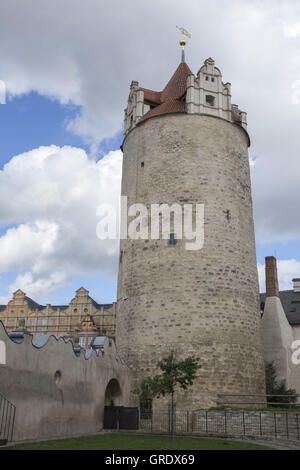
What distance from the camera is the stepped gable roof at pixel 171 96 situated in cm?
2327

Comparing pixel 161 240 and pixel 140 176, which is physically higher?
pixel 140 176

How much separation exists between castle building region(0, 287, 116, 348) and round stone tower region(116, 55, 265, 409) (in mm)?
13689

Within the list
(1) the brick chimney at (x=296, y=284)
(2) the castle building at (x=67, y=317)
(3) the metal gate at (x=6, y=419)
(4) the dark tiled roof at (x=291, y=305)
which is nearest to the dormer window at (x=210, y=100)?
(4) the dark tiled roof at (x=291, y=305)

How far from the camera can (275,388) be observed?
2316 cm

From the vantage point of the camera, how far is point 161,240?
20859mm

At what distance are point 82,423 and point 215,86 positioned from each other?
17022 millimetres

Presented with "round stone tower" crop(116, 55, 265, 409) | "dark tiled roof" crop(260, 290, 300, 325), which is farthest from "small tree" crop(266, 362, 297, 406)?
"dark tiled roof" crop(260, 290, 300, 325)

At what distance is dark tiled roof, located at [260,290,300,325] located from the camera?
28.5m

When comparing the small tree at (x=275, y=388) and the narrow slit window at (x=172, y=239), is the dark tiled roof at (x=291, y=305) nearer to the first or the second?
the small tree at (x=275, y=388)

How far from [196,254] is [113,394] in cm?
669

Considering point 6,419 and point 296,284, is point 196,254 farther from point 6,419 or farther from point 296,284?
point 296,284

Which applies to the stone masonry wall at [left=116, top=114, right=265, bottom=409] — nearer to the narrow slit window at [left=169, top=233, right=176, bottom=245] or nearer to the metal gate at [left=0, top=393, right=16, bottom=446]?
the narrow slit window at [left=169, top=233, right=176, bottom=245]
